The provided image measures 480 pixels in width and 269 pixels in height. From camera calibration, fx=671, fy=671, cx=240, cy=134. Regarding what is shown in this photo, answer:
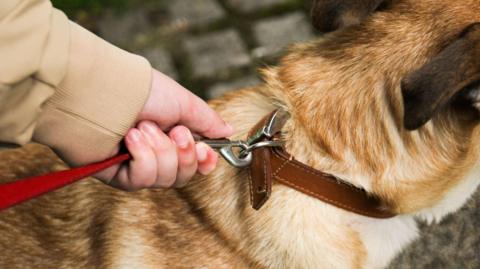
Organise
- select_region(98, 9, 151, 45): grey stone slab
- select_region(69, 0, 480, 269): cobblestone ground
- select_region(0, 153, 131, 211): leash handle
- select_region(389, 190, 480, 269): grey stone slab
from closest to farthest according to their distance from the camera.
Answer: select_region(0, 153, 131, 211): leash handle → select_region(389, 190, 480, 269): grey stone slab → select_region(69, 0, 480, 269): cobblestone ground → select_region(98, 9, 151, 45): grey stone slab

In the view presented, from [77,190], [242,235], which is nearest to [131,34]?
[77,190]

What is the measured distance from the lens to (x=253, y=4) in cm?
538

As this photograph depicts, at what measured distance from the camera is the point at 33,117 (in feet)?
6.81

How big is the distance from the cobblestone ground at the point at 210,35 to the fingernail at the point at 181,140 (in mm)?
2546

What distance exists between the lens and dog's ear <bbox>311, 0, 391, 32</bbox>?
2.52 m

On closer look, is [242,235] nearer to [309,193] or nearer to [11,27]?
[309,193]

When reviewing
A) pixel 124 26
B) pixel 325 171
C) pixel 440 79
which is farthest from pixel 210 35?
pixel 440 79

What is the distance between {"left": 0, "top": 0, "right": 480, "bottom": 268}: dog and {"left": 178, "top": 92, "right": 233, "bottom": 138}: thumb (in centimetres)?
26

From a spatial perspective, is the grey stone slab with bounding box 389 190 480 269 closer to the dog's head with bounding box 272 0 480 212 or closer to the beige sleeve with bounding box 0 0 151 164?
the dog's head with bounding box 272 0 480 212

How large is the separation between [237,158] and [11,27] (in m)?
0.94

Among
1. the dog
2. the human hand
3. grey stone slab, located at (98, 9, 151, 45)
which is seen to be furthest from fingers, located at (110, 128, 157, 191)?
grey stone slab, located at (98, 9, 151, 45)

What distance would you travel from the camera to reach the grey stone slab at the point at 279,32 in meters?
5.11

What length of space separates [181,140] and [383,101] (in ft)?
2.47

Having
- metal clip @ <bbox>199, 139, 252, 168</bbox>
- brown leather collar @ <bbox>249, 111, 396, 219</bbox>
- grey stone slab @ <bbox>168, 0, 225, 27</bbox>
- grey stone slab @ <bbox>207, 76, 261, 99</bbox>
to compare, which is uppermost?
metal clip @ <bbox>199, 139, 252, 168</bbox>
